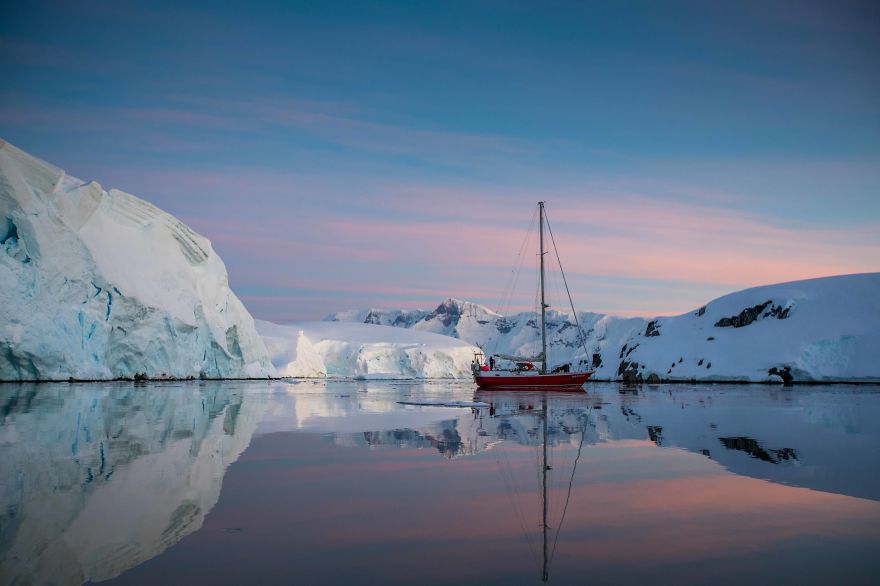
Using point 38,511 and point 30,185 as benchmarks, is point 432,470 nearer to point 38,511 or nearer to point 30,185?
point 38,511

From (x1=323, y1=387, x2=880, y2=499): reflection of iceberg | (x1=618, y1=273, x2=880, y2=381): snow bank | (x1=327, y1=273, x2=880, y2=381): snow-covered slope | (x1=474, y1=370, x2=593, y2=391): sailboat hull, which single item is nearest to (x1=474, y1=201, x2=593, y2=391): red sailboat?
(x1=474, y1=370, x2=593, y2=391): sailboat hull

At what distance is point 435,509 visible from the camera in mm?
5836

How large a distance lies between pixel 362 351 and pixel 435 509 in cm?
9846

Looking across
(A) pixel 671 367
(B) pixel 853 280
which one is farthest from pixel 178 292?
(B) pixel 853 280

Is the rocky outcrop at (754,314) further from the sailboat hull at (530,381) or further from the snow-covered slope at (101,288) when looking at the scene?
the snow-covered slope at (101,288)

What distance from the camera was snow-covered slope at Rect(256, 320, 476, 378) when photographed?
293 ft

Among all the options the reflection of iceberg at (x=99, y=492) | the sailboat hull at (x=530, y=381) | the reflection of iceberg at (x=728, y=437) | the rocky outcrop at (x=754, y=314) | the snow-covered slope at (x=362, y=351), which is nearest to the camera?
the reflection of iceberg at (x=99, y=492)

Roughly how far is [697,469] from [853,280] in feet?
212

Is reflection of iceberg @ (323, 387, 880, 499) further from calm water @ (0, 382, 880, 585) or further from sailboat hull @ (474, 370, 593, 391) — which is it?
sailboat hull @ (474, 370, 593, 391)

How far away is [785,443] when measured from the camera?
422 inches

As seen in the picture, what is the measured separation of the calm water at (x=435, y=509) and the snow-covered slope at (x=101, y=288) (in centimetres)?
3289

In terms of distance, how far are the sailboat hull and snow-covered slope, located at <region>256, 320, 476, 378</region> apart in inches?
1702

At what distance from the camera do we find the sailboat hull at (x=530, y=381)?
1849 inches

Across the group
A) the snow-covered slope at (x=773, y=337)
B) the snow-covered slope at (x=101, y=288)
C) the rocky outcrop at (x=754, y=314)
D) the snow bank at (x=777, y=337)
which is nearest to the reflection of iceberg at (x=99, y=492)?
the snow-covered slope at (x=101, y=288)
